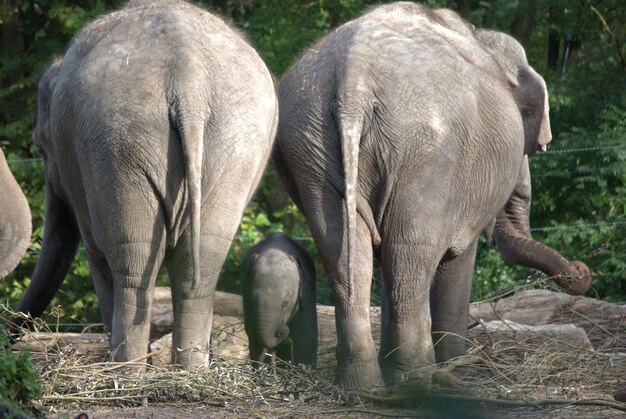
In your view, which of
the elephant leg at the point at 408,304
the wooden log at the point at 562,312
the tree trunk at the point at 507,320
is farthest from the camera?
the wooden log at the point at 562,312

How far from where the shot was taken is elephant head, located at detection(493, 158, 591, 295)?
716 cm

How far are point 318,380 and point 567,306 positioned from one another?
3.05 metres

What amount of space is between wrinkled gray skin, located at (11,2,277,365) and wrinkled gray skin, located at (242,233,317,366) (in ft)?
1.75

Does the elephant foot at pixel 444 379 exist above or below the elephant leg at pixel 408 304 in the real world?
below

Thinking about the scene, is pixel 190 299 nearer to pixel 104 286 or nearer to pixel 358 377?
pixel 358 377

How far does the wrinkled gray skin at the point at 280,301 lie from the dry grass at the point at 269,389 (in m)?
0.23

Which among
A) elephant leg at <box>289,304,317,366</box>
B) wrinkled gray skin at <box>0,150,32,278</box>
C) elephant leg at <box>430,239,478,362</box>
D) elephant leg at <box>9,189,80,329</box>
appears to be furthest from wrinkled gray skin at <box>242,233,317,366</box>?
wrinkled gray skin at <box>0,150,32,278</box>

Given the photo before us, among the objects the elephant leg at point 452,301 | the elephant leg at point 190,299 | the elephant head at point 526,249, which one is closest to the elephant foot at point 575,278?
the elephant head at point 526,249

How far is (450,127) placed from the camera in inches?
234

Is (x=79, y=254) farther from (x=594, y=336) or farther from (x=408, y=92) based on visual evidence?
(x=408, y=92)

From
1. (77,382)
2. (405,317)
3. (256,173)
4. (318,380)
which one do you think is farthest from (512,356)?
(77,382)

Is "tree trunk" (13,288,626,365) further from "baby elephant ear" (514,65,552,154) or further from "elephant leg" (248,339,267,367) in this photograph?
"baby elephant ear" (514,65,552,154)

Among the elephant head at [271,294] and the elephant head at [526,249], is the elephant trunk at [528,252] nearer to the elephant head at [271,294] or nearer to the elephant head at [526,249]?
the elephant head at [526,249]

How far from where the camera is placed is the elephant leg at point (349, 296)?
19.0 feet
